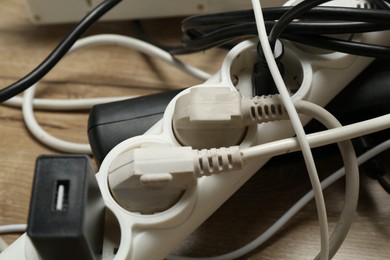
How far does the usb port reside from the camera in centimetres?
28

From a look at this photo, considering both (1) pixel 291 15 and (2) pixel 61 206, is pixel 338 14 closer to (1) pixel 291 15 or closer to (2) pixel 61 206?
(1) pixel 291 15

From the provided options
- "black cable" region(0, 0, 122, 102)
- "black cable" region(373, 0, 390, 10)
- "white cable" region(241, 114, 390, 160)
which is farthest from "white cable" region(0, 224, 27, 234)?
"black cable" region(373, 0, 390, 10)

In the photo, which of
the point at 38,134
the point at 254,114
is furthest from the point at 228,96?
the point at 38,134

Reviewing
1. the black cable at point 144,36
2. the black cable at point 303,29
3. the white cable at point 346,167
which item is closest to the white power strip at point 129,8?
the black cable at point 144,36

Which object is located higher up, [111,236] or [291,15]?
Answer: [291,15]

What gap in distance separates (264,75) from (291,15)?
0.05 m

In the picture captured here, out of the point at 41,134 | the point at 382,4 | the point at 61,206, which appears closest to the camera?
the point at 61,206

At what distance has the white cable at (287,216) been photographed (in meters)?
0.43

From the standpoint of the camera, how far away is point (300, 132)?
0.33 meters

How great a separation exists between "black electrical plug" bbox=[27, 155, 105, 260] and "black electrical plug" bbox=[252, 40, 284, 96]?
0.16 metres

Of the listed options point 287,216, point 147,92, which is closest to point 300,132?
point 287,216

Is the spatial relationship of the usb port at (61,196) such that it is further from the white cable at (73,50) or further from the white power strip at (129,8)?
the white power strip at (129,8)

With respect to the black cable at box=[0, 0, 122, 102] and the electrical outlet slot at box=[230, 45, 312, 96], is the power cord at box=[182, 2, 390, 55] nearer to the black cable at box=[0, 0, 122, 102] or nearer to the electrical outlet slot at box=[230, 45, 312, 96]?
the electrical outlet slot at box=[230, 45, 312, 96]

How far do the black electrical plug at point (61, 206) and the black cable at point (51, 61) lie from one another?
21 cm
